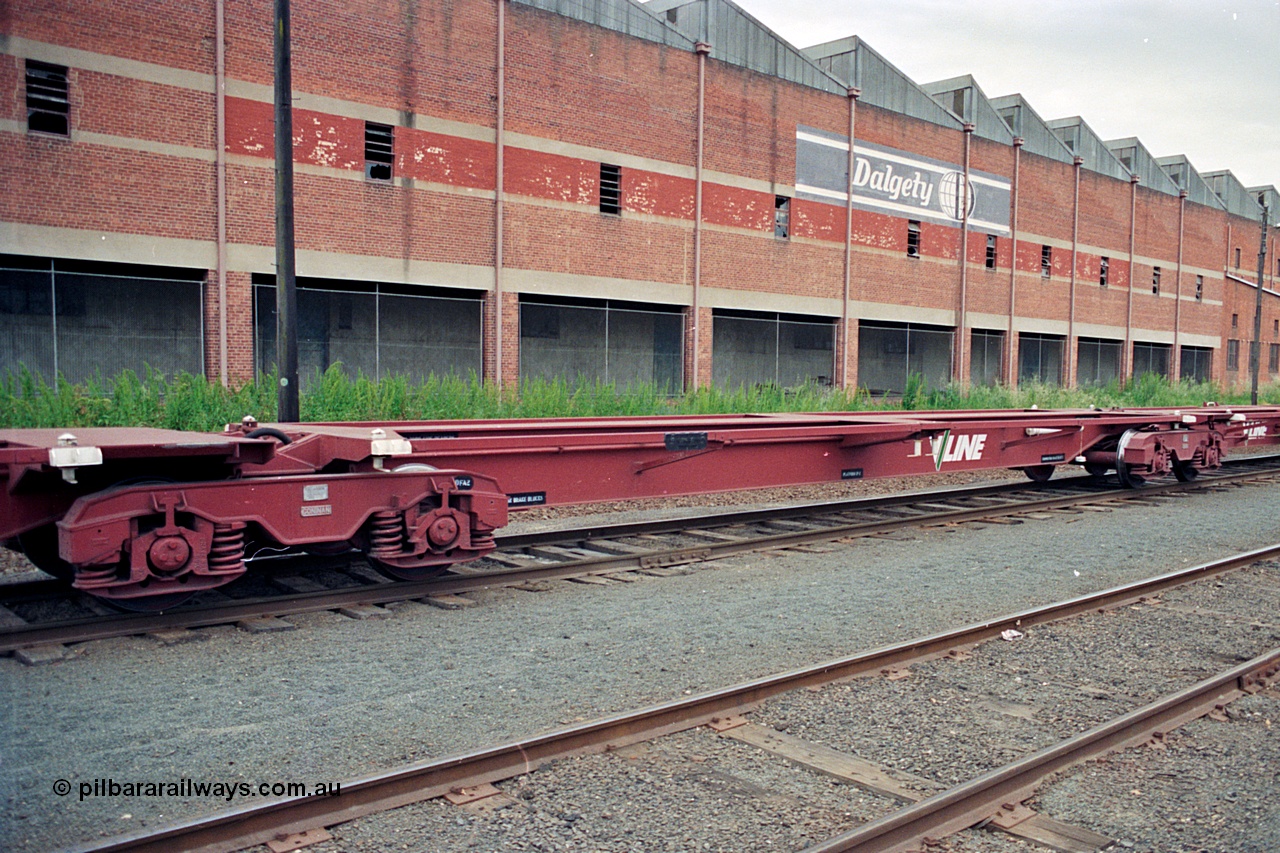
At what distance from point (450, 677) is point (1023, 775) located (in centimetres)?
310

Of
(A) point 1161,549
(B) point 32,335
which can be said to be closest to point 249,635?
(A) point 1161,549

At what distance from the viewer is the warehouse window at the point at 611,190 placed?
24.6 m

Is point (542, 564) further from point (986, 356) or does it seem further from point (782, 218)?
point (986, 356)

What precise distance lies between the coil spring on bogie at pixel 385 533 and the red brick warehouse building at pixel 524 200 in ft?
42.8

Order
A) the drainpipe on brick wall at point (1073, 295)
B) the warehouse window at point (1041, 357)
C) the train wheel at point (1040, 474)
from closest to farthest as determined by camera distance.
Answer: the train wheel at point (1040, 474) < the warehouse window at point (1041, 357) < the drainpipe on brick wall at point (1073, 295)

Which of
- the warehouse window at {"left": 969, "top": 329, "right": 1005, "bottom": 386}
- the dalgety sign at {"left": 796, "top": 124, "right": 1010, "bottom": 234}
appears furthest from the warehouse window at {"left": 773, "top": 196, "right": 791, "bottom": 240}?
the warehouse window at {"left": 969, "top": 329, "right": 1005, "bottom": 386}

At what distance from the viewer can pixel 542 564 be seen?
336 inches

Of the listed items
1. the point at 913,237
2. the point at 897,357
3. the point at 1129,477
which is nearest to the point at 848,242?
the point at 913,237

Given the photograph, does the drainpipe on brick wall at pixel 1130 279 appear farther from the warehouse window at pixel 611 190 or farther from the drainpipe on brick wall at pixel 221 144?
the drainpipe on brick wall at pixel 221 144

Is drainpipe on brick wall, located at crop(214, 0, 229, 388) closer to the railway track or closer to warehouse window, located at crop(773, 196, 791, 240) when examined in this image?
the railway track

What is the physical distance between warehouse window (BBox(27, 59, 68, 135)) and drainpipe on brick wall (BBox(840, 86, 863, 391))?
68.6 ft

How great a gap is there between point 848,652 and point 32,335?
19.7 meters

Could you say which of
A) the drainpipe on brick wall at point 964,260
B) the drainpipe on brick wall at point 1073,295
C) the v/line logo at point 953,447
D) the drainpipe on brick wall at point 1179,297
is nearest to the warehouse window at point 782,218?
the drainpipe on brick wall at point 964,260

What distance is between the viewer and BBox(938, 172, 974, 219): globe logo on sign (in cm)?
3334
